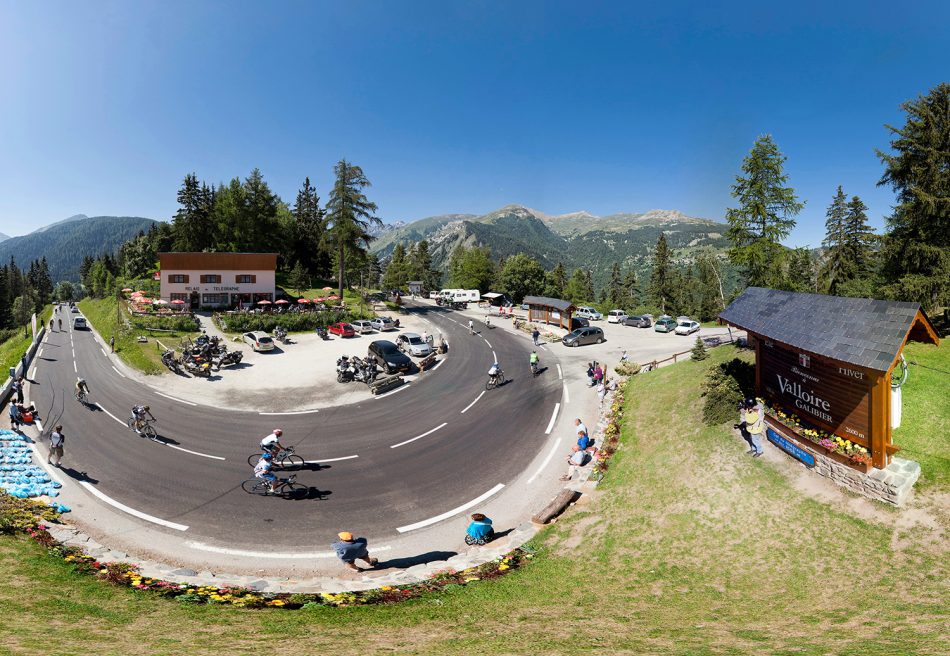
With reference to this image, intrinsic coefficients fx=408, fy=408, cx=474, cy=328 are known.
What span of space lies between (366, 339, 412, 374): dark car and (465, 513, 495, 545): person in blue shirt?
20685 mm

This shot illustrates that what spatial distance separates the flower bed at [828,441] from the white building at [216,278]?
62.2 m

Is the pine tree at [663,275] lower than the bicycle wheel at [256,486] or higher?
higher

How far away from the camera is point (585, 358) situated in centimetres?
3541

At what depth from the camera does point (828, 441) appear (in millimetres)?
11758

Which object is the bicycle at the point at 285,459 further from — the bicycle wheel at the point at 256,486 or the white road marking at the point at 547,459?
the white road marking at the point at 547,459

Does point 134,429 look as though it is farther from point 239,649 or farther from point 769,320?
point 769,320

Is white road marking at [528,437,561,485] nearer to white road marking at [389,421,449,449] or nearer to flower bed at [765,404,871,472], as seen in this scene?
white road marking at [389,421,449,449]

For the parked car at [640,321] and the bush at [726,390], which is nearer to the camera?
the bush at [726,390]

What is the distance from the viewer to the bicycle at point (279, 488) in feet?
49.4

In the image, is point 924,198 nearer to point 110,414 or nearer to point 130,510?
point 130,510

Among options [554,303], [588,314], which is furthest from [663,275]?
[554,303]

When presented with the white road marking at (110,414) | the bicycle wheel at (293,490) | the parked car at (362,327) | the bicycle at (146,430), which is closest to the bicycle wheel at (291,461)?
the bicycle wheel at (293,490)

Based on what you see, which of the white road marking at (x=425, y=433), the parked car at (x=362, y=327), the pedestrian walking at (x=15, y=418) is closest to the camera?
the white road marking at (x=425, y=433)

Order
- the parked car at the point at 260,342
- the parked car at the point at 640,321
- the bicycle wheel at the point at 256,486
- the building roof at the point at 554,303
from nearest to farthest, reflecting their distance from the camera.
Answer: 1. the bicycle wheel at the point at 256,486
2. the parked car at the point at 260,342
3. the building roof at the point at 554,303
4. the parked car at the point at 640,321
